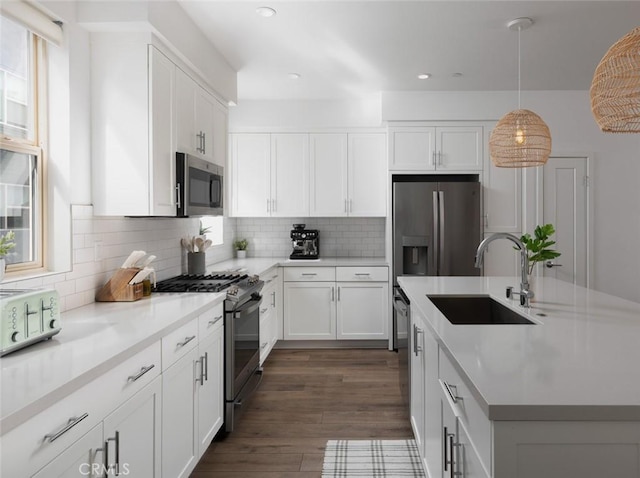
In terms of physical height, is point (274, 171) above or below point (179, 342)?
above

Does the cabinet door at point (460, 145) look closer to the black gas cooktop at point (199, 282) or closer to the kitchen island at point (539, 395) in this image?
the black gas cooktop at point (199, 282)

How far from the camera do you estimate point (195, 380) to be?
223cm

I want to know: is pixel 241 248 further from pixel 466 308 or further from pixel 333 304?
pixel 466 308

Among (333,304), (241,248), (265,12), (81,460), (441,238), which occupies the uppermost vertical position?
(265,12)

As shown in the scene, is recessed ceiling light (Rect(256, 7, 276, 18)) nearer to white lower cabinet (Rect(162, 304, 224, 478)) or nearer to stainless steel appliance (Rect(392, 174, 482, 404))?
white lower cabinet (Rect(162, 304, 224, 478))

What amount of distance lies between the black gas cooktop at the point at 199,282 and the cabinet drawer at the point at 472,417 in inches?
64.9

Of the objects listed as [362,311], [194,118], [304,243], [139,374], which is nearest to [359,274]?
[362,311]

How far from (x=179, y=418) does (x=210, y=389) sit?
0.45 metres

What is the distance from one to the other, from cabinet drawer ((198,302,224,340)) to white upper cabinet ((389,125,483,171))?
8.91 ft

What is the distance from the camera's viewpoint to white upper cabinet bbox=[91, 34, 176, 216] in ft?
8.00

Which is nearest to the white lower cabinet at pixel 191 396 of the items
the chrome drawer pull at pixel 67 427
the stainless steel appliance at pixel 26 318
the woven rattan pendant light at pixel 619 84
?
the stainless steel appliance at pixel 26 318

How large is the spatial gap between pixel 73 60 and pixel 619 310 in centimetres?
288

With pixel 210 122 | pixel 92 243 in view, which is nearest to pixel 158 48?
pixel 210 122

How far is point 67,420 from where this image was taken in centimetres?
120
